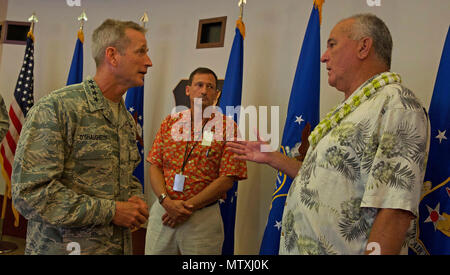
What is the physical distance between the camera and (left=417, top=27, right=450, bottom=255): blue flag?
1.67 m

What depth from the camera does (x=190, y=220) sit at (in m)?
2.20

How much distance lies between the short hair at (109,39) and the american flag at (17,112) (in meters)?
2.73

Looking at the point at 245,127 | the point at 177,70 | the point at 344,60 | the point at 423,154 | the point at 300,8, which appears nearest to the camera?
the point at 423,154

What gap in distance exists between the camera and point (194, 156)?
229 cm

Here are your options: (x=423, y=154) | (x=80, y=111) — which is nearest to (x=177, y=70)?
(x=80, y=111)

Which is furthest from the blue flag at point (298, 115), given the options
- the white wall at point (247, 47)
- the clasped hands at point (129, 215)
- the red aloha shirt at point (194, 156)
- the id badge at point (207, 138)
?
the clasped hands at point (129, 215)

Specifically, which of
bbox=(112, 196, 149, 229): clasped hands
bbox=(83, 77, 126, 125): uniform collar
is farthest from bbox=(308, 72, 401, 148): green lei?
bbox=(83, 77, 126, 125): uniform collar

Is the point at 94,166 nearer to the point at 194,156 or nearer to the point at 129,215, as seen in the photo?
the point at 129,215

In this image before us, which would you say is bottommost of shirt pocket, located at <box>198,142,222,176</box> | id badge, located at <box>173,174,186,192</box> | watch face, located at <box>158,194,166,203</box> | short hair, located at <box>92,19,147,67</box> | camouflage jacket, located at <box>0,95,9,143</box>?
watch face, located at <box>158,194,166,203</box>

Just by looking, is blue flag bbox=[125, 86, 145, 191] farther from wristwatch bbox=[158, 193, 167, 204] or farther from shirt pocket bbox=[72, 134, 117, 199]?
shirt pocket bbox=[72, 134, 117, 199]

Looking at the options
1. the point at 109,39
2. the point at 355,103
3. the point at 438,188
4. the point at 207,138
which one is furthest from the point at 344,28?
the point at 207,138

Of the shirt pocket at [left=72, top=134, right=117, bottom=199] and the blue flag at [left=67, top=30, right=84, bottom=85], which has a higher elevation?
the blue flag at [left=67, top=30, right=84, bottom=85]
